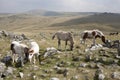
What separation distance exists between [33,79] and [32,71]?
168 cm

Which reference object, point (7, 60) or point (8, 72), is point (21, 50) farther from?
point (8, 72)

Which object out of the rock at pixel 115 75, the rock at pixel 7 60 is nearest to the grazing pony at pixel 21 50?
the rock at pixel 7 60

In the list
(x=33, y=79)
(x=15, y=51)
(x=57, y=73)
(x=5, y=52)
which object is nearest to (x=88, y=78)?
(x=57, y=73)

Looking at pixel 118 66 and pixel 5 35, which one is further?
pixel 5 35

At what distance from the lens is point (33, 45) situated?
87.2ft

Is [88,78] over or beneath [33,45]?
beneath

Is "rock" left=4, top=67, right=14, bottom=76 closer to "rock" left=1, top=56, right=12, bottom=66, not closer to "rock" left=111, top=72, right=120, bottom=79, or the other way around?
"rock" left=1, top=56, right=12, bottom=66

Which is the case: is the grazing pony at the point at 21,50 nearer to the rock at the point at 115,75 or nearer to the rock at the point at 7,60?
the rock at the point at 7,60

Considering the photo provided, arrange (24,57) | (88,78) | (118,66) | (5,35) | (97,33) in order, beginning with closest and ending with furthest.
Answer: (88,78), (118,66), (24,57), (97,33), (5,35)

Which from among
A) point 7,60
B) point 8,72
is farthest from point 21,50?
point 8,72

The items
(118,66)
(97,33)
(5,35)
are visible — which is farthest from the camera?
(5,35)

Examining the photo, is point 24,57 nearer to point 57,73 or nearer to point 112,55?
point 57,73

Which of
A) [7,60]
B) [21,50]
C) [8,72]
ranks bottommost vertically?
[8,72]

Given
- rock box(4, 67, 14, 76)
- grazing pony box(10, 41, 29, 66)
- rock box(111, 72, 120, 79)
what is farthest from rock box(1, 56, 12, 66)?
rock box(111, 72, 120, 79)
